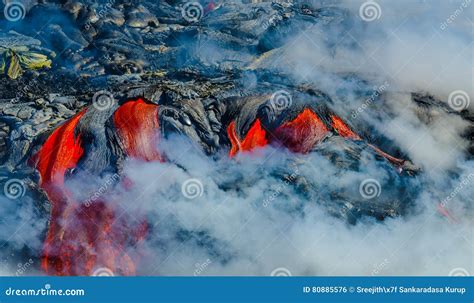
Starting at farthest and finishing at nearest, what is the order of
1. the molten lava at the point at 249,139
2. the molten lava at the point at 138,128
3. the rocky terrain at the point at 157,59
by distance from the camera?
the rocky terrain at the point at 157,59 < the molten lava at the point at 249,139 < the molten lava at the point at 138,128

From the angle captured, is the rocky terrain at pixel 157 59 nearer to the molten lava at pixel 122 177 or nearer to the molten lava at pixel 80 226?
the molten lava at pixel 122 177

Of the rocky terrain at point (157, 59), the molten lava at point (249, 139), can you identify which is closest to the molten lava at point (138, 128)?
the rocky terrain at point (157, 59)

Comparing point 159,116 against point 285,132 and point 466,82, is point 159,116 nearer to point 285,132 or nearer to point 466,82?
point 285,132

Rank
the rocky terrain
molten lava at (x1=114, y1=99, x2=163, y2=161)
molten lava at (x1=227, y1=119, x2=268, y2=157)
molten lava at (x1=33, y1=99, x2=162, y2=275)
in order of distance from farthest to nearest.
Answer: the rocky terrain < molten lava at (x1=227, y1=119, x2=268, y2=157) < molten lava at (x1=114, y1=99, x2=163, y2=161) < molten lava at (x1=33, y1=99, x2=162, y2=275)

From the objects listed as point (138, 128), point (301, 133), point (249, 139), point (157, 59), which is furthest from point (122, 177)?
point (301, 133)

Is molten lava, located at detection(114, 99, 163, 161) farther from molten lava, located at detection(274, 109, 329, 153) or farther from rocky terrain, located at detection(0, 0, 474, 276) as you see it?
molten lava, located at detection(274, 109, 329, 153)

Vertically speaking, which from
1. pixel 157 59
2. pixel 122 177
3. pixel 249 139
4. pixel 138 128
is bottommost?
pixel 122 177

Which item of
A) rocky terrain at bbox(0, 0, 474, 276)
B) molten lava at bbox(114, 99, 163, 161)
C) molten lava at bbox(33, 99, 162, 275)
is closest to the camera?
molten lava at bbox(33, 99, 162, 275)

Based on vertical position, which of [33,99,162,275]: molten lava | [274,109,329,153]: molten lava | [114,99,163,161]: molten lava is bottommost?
[33,99,162,275]: molten lava

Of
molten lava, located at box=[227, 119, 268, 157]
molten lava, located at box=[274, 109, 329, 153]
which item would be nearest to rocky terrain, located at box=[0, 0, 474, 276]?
molten lava, located at box=[274, 109, 329, 153]

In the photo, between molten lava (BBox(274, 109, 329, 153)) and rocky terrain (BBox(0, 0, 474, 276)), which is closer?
molten lava (BBox(274, 109, 329, 153))

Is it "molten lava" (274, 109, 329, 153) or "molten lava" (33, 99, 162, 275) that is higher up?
"molten lava" (274, 109, 329, 153)

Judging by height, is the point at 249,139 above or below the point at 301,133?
below

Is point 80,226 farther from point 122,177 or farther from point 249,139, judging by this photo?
point 249,139
